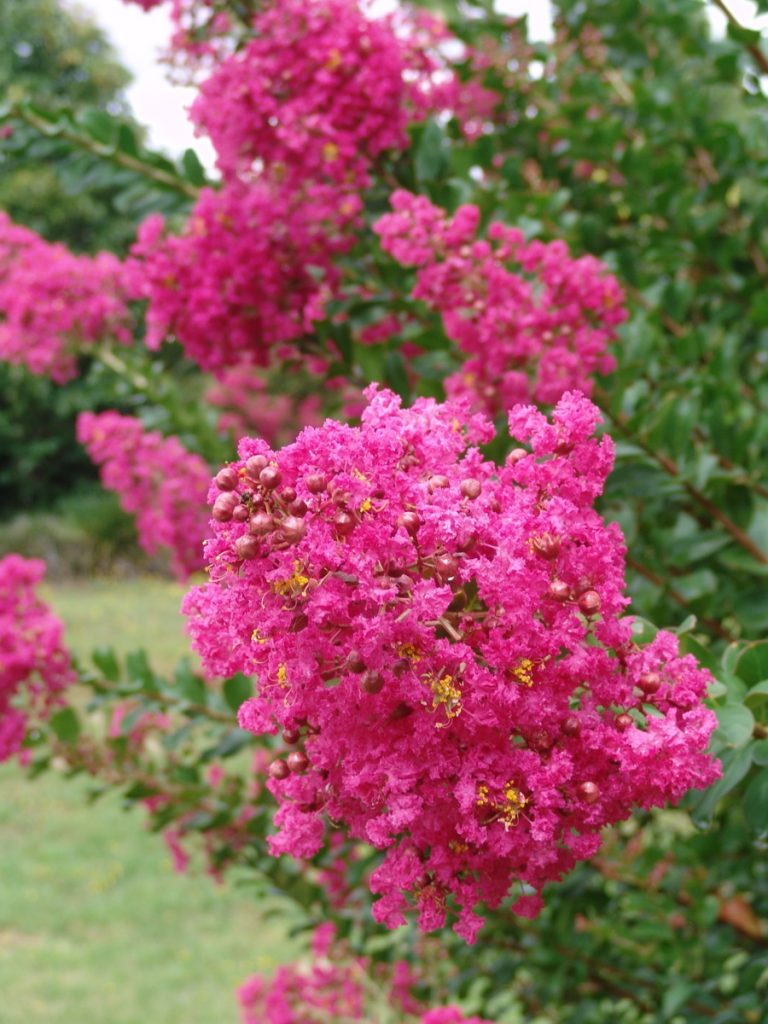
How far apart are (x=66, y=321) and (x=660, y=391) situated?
1.59m

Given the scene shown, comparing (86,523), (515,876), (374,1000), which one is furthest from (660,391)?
(86,523)

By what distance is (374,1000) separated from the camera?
8.50 feet

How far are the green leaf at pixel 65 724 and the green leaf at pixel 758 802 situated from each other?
4.92ft

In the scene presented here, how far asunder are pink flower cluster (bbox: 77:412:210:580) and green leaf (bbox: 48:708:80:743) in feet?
1.96

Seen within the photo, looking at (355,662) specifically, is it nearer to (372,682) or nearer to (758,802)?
(372,682)

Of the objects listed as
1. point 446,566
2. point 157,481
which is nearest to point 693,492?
point 446,566

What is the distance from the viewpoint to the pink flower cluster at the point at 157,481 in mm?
2852

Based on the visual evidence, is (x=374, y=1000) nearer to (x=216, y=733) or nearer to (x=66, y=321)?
(x=216, y=733)

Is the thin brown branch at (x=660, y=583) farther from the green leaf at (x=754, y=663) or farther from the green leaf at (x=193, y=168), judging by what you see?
the green leaf at (x=193, y=168)

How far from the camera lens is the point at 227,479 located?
861mm

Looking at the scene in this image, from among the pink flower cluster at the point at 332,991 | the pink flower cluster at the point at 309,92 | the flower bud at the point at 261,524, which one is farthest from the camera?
the pink flower cluster at the point at 332,991

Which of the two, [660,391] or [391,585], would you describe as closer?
[391,585]

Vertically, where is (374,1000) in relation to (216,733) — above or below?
below

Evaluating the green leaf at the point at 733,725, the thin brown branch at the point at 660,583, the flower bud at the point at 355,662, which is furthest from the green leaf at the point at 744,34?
the flower bud at the point at 355,662
